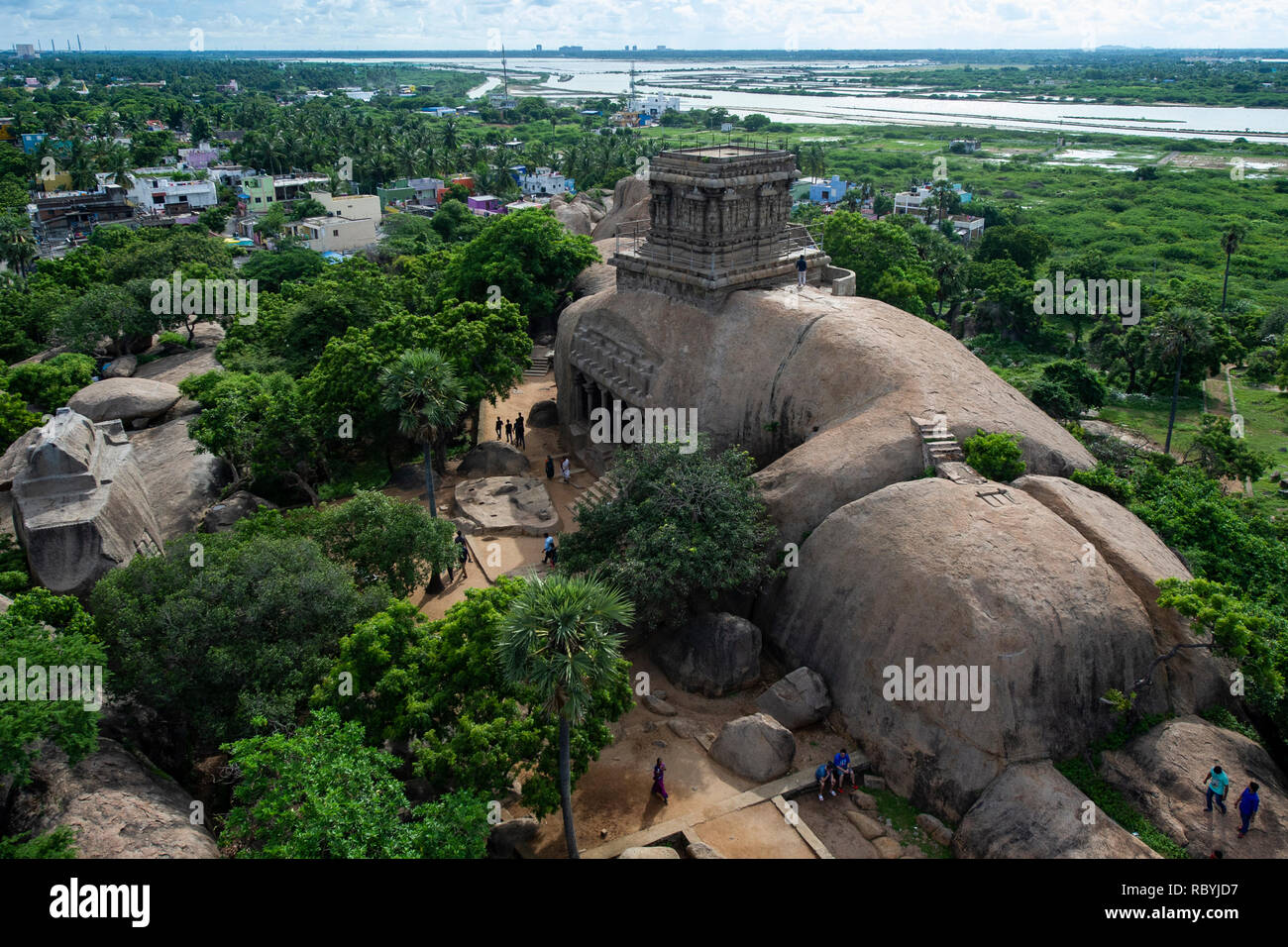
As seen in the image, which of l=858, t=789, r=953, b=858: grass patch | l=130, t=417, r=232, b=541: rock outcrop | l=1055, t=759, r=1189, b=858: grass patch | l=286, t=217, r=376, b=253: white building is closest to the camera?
l=1055, t=759, r=1189, b=858: grass patch

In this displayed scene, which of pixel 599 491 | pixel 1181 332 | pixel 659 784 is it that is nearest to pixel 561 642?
pixel 659 784

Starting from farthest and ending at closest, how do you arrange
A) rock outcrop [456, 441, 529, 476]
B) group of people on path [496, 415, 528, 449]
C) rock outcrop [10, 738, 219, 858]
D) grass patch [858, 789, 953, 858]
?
group of people on path [496, 415, 528, 449] < rock outcrop [456, 441, 529, 476] < grass patch [858, 789, 953, 858] < rock outcrop [10, 738, 219, 858]

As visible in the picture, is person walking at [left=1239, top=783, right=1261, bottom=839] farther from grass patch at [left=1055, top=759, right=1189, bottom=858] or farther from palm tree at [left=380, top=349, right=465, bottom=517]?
palm tree at [left=380, top=349, right=465, bottom=517]

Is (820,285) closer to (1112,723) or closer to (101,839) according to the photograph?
(1112,723)

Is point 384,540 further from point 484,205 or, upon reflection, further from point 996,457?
point 484,205

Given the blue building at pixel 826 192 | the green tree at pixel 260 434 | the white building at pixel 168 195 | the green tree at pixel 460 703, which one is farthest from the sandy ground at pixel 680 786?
the blue building at pixel 826 192

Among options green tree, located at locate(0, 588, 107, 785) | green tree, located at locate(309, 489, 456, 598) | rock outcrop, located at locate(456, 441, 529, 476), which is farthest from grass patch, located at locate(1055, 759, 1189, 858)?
rock outcrop, located at locate(456, 441, 529, 476)

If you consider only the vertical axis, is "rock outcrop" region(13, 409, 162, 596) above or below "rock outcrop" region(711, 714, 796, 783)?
above
